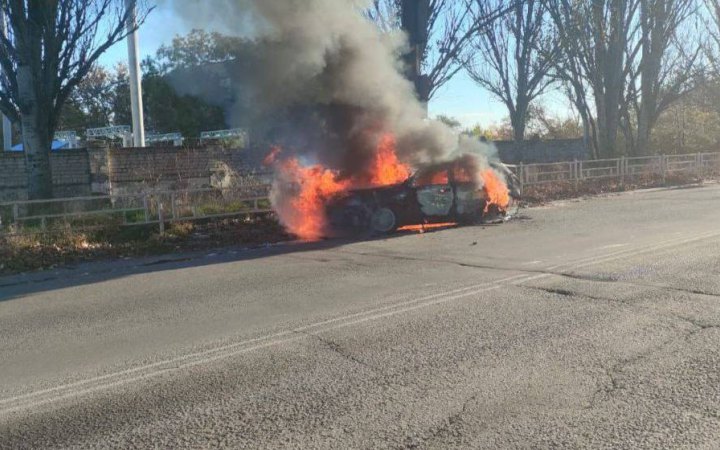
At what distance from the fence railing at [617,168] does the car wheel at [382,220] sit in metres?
7.28

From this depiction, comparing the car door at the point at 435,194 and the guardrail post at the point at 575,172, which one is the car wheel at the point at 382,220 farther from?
the guardrail post at the point at 575,172

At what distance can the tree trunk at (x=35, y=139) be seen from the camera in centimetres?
1236

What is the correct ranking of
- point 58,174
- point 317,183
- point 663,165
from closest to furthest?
point 317,183 < point 58,174 < point 663,165

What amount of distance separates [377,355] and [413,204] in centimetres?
810

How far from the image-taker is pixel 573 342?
4551 millimetres

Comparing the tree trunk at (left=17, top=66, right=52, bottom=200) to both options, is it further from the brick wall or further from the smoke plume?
the smoke plume

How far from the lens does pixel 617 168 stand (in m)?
23.8

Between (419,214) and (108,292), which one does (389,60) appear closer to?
(419,214)

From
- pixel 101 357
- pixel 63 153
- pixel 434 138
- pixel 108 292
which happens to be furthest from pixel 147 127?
pixel 101 357

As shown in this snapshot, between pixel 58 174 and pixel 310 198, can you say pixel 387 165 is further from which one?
pixel 58 174

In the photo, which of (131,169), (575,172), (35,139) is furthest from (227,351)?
(575,172)

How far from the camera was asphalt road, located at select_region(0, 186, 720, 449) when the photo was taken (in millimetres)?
3209

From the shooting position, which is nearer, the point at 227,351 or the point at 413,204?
the point at 227,351

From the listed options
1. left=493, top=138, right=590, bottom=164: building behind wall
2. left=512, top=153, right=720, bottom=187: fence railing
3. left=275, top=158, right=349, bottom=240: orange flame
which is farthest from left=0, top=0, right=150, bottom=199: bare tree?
left=493, top=138, right=590, bottom=164: building behind wall
